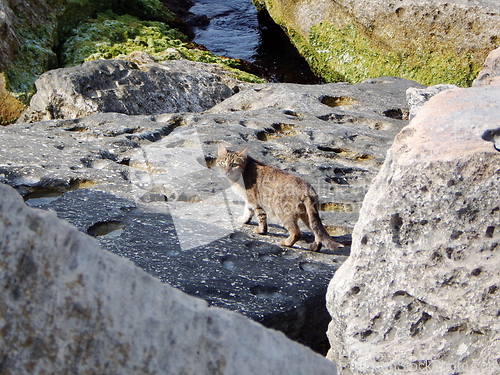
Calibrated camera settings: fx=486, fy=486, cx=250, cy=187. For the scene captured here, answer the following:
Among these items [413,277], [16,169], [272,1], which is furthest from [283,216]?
[272,1]

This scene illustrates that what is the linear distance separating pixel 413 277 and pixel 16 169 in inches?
154

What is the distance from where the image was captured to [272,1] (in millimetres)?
13141

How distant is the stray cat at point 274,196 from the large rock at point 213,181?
17 centimetres

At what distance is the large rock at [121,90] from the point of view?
7.22 m

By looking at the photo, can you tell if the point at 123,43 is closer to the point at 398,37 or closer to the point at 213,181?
the point at 398,37

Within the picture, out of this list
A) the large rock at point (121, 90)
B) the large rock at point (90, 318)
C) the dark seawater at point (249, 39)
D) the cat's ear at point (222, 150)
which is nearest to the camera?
the large rock at point (90, 318)

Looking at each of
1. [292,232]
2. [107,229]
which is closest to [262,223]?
[292,232]

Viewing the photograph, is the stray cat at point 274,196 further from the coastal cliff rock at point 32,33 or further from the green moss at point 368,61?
the green moss at point 368,61

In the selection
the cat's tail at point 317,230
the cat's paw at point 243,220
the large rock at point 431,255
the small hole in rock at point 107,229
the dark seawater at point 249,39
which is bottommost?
the dark seawater at point 249,39

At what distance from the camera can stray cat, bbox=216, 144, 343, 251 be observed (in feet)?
13.4

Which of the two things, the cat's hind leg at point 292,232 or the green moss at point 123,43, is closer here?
the cat's hind leg at point 292,232

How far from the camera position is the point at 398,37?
10.4 metres

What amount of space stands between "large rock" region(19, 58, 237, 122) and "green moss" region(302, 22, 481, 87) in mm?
4098

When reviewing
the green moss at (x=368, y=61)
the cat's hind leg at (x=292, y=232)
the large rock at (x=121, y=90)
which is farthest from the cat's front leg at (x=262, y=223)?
the green moss at (x=368, y=61)
